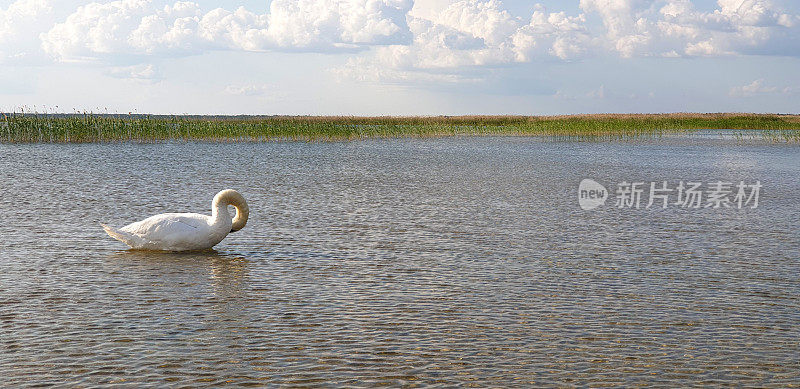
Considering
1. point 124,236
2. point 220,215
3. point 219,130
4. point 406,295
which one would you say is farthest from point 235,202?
point 219,130

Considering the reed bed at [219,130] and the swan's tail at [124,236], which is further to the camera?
the reed bed at [219,130]

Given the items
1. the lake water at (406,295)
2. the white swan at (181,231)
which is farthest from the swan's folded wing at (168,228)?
the lake water at (406,295)

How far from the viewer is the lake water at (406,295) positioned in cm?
636

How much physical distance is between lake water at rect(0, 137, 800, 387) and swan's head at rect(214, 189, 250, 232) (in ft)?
1.37

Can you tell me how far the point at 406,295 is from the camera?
28.7ft

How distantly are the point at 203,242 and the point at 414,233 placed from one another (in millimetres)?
3569

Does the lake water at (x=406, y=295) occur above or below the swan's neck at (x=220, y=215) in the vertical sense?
below

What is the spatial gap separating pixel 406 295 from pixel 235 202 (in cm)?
378

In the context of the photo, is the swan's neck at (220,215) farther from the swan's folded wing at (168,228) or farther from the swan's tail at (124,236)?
the swan's tail at (124,236)

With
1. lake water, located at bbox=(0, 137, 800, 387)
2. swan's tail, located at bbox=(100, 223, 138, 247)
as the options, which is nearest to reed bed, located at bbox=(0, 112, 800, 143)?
lake water, located at bbox=(0, 137, 800, 387)

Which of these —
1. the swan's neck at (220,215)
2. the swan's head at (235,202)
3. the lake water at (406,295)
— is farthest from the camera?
the swan's head at (235,202)

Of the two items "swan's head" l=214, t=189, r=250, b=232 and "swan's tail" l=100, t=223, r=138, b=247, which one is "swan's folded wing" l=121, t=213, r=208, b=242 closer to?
"swan's tail" l=100, t=223, r=138, b=247

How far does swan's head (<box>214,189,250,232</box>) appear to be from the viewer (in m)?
11.3

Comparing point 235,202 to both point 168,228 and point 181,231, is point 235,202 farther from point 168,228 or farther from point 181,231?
point 168,228
